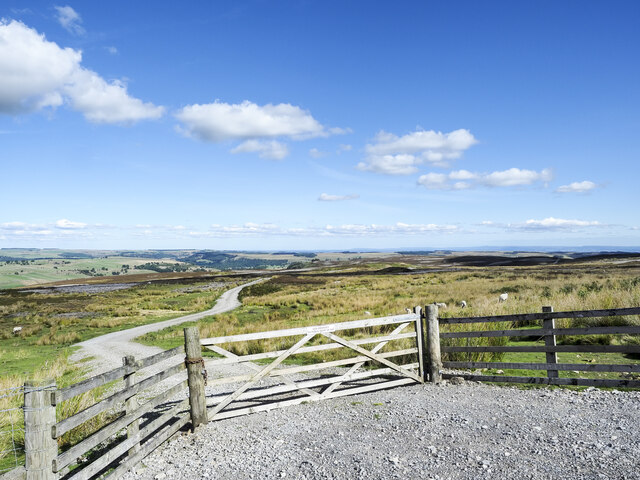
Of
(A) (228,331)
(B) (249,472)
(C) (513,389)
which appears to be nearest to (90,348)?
(A) (228,331)

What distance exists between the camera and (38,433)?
504 centimetres

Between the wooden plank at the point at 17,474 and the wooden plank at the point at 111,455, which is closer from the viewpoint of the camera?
the wooden plank at the point at 17,474

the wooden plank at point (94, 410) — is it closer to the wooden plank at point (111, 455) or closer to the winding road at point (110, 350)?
the wooden plank at point (111, 455)

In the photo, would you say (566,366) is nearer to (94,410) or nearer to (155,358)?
(155,358)

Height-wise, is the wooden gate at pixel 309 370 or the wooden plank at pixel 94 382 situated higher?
the wooden plank at pixel 94 382

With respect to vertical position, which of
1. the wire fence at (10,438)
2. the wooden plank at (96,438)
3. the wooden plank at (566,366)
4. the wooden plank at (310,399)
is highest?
the wooden plank at (96,438)

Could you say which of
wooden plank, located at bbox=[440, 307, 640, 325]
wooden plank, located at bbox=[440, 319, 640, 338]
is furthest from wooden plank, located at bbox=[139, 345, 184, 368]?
wooden plank, located at bbox=[440, 307, 640, 325]

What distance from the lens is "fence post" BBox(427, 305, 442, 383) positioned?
10867 mm

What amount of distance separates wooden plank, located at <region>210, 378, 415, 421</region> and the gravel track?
0.55ft

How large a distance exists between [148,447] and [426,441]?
4848mm

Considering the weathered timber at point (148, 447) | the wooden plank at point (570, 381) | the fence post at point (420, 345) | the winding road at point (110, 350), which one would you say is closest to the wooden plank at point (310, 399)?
the fence post at point (420, 345)

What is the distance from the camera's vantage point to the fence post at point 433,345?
35.7 ft

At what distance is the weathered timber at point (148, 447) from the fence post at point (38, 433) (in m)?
1.55

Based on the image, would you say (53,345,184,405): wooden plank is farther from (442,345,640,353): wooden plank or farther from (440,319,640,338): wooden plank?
(442,345,640,353): wooden plank
